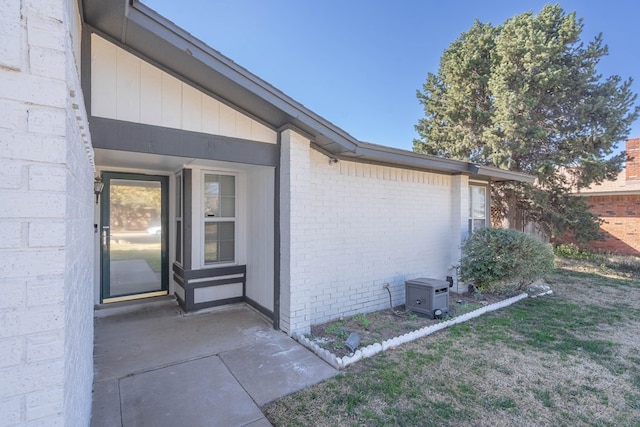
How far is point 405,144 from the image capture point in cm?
1436

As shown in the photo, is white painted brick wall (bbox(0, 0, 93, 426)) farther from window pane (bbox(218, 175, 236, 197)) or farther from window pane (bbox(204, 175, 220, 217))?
window pane (bbox(218, 175, 236, 197))

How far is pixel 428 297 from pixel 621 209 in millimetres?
11631

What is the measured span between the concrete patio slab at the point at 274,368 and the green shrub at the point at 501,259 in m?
4.22

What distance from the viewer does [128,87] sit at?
3.35 meters

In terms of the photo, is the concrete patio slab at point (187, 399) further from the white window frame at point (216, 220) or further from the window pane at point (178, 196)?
the window pane at point (178, 196)

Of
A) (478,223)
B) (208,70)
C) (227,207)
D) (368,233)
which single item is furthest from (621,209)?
(208,70)

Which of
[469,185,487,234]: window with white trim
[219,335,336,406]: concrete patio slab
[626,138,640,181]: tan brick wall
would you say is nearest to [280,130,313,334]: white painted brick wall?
[219,335,336,406]: concrete patio slab

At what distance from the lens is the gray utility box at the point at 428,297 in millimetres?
5137

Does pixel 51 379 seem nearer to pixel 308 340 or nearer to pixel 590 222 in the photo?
pixel 308 340

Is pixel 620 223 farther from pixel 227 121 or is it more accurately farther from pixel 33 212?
pixel 33 212

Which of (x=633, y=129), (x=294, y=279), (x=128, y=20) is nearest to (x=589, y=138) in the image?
(x=633, y=129)

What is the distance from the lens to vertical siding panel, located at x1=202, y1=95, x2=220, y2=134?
3.82m

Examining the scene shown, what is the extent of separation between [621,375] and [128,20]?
630cm

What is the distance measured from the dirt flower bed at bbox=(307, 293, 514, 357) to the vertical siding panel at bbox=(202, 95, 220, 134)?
120 inches
